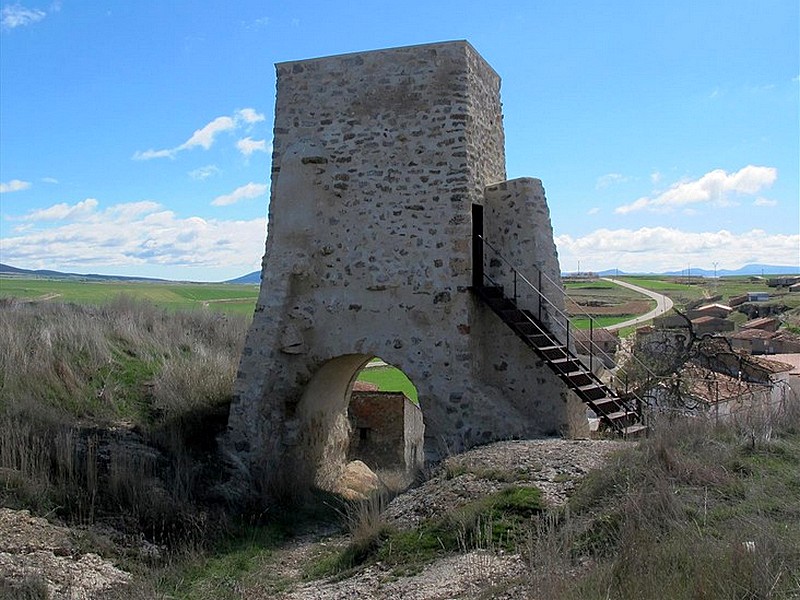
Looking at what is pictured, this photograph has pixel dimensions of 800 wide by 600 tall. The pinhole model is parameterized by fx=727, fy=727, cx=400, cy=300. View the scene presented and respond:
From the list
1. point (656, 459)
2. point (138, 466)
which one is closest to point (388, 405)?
point (138, 466)

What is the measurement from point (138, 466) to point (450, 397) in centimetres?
446

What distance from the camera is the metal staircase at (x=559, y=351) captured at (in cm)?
1020

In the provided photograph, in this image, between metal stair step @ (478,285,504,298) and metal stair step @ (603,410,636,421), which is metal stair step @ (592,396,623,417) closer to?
metal stair step @ (603,410,636,421)

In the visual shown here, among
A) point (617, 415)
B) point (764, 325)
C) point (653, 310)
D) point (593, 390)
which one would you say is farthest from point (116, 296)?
point (653, 310)

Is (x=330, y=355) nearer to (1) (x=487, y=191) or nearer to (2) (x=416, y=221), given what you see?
(2) (x=416, y=221)

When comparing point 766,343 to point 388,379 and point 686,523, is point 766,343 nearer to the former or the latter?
point 388,379

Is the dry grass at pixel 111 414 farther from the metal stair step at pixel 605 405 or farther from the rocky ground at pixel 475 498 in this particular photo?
the metal stair step at pixel 605 405

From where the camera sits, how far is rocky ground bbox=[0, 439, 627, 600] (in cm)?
575

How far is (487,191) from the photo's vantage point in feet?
38.5

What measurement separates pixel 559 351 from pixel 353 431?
7444mm

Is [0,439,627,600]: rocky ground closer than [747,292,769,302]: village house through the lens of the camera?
Yes

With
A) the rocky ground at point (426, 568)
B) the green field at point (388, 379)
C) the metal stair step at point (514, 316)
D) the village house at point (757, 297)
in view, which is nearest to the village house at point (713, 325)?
the green field at point (388, 379)

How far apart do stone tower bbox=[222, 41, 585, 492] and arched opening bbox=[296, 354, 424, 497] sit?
8.7 inches

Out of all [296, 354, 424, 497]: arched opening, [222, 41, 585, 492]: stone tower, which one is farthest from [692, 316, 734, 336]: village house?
[222, 41, 585, 492]: stone tower
